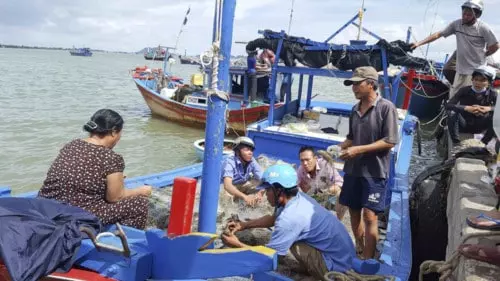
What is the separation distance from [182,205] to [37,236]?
2.73ft

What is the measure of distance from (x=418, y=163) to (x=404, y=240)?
5.95m

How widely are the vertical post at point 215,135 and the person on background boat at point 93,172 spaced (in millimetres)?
644

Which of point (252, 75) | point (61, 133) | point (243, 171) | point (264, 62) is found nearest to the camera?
point (243, 171)

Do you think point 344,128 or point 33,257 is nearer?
point 33,257

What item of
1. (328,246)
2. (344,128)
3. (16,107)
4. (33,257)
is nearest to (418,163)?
(344,128)

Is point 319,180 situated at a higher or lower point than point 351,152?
lower

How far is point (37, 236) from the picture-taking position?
242 centimetres

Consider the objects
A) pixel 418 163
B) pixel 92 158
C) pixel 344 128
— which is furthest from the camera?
pixel 418 163

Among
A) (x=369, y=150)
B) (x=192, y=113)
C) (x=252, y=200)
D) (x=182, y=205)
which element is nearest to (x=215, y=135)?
(x=182, y=205)

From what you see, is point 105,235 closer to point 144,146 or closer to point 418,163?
point 418,163

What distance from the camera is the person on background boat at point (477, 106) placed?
5.45 meters

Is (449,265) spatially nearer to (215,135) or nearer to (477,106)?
(215,135)

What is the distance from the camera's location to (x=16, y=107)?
18547 mm

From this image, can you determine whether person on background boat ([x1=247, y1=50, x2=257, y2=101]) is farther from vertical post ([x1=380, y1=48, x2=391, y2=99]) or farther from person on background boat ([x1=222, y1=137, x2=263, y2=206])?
person on background boat ([x1=222, y1=137, x2=263, y2=206])
